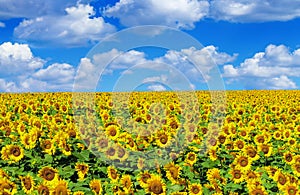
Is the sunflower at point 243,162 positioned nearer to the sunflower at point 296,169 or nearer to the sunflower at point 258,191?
the sunflower at point 296,169

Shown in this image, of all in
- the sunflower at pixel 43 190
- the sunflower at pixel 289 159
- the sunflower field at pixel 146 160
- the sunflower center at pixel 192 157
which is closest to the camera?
the sunflower at pixel 43 190

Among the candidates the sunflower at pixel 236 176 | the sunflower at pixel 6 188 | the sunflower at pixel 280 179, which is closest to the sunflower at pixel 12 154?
the sunflower at pixel 6 188

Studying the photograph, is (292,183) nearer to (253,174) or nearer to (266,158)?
(253,174)

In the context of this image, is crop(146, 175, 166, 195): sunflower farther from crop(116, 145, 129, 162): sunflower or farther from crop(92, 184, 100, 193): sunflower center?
crop(116, 145, 129, 162): sunflower

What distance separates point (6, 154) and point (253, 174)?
11.5ft

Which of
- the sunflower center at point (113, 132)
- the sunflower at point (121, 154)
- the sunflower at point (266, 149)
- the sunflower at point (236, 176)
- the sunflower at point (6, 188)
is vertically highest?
the sunflower center at point (113, 132)

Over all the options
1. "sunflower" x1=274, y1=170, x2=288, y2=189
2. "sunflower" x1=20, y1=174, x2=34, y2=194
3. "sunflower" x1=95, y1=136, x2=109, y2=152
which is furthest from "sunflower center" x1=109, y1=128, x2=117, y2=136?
"sunflower" x1=274, y1=170, x2=288, y2=189

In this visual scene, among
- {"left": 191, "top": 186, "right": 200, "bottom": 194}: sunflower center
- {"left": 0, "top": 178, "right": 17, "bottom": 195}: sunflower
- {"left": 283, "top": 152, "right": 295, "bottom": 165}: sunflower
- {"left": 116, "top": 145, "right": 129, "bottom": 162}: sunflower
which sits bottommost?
{"left": 0, "top": 178, "right": 17, "bottom": 195}: sunflower

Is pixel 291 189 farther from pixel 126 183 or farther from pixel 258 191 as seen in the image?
pixel 126 183

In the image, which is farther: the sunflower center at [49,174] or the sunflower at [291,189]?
the sunflower at [291,189]

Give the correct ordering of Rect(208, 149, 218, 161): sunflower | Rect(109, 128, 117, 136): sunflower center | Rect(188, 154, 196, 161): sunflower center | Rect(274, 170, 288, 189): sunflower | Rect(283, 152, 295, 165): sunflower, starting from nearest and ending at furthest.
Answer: Rect(274, 170, 288, 189): sunflower, Rect(188, 154, 196, 161): sunflower center, Rect(283, 152, 295, 165): sunflower, Rect(208, 149, 218, 161): sunflower, Rect(109, 128, 117, 136): sunflower center

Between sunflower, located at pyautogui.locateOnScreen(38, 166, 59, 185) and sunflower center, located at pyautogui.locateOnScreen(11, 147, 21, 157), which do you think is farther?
sunflower center, located at pyautogui.locateOnScreen(11, 147, 21, 157)

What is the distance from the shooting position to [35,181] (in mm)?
5684

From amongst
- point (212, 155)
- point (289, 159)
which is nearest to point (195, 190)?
point (212, 155)
